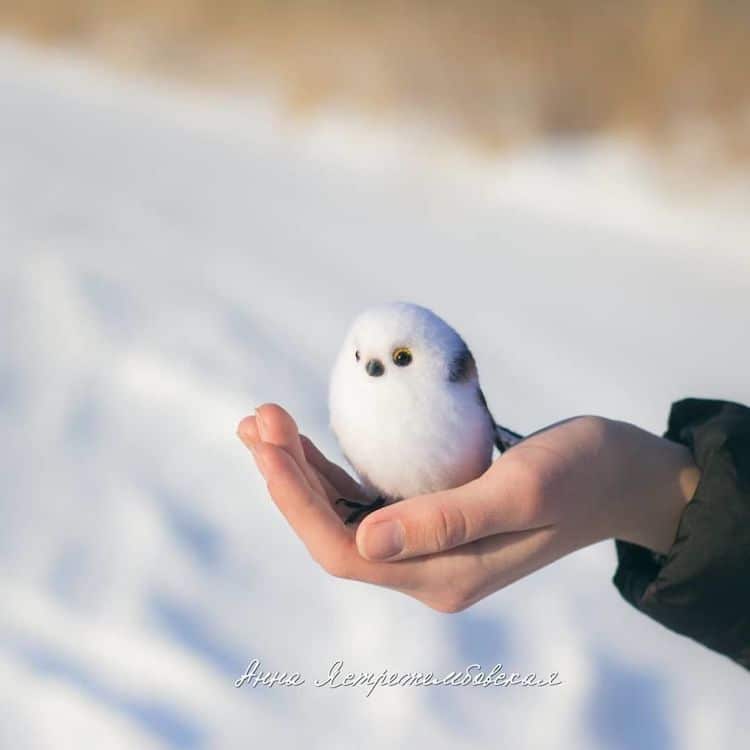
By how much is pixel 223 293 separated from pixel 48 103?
3.38 ft

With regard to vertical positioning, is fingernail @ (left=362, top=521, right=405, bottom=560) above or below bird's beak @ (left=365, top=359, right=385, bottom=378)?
below

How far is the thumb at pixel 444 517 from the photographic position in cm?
99

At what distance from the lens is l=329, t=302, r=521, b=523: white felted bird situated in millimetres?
993

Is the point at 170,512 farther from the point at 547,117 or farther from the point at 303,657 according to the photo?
the point at 547,117

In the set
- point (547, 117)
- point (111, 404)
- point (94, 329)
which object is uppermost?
point (547, 117)

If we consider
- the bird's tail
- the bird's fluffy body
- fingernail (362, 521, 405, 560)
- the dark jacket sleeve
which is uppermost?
the bird's fluffy body

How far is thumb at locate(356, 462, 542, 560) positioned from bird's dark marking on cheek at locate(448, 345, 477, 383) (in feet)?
0.31

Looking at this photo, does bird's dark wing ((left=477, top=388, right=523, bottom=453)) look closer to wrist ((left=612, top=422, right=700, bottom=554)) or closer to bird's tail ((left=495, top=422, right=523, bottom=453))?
bird's tail ((left=495, top=422, right=523, bottom=453))

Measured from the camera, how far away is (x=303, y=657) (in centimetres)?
142

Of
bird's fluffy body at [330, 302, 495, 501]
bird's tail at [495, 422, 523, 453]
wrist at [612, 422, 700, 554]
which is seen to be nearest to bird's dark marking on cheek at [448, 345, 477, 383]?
bird's fluffy body at [330, 302, 495, 501]

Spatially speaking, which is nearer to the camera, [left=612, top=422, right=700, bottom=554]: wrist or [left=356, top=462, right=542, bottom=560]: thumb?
[left=356, top=462, right=542, bottom=560]: thumb

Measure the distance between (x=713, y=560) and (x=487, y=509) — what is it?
0.31 metres

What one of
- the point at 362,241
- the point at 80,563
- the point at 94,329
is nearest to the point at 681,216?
the point at 362,241

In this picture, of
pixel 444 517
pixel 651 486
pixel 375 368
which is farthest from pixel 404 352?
pixel 651 486
